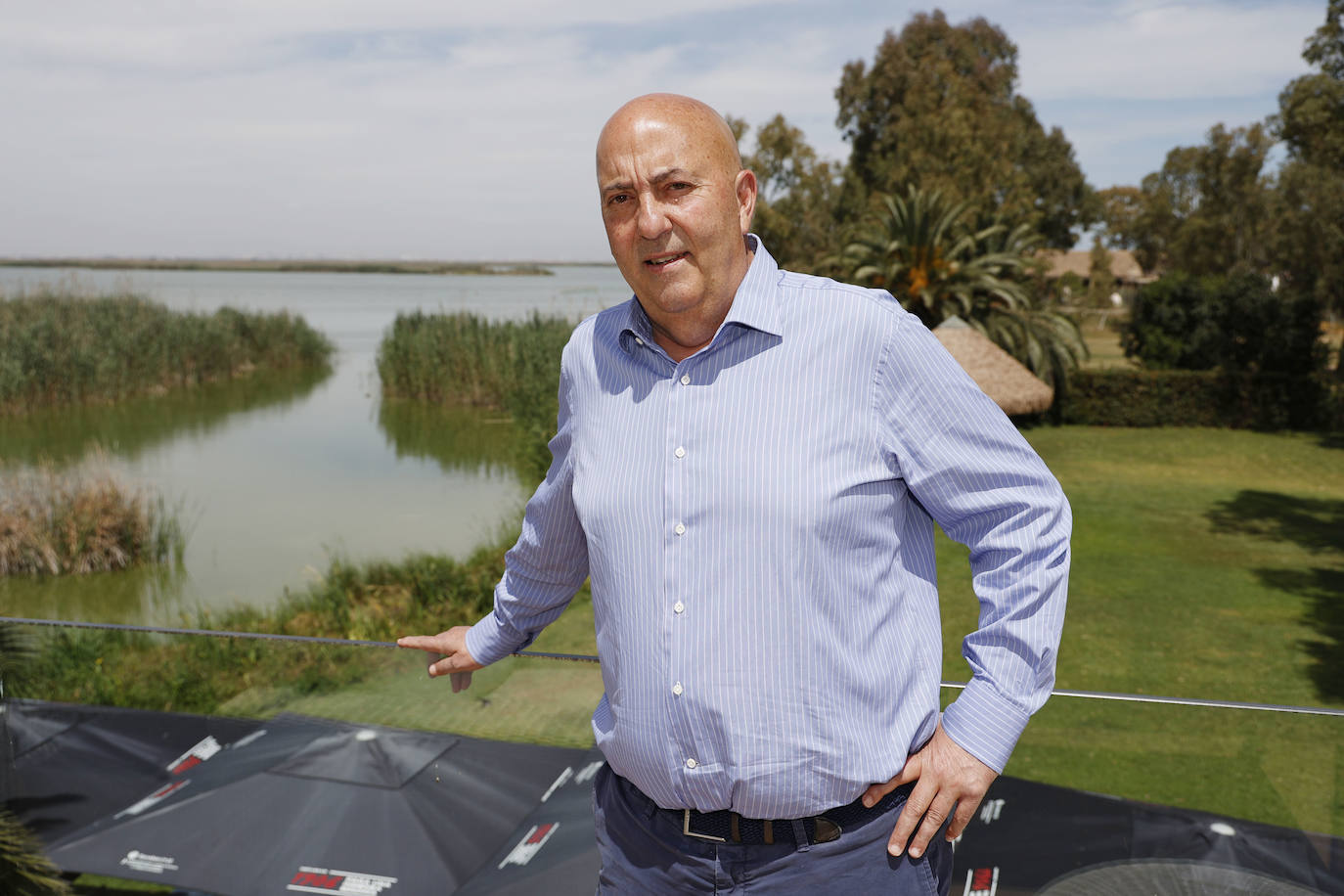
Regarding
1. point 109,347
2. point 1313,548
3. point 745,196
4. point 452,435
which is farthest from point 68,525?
point 1313,548

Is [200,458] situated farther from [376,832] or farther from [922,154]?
[922,154]

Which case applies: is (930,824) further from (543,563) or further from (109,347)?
(109,347)

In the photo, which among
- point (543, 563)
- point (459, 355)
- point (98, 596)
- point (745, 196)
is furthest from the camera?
point (459, 355)

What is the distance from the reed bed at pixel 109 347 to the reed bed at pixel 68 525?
8967 mm

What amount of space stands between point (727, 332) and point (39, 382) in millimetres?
19802

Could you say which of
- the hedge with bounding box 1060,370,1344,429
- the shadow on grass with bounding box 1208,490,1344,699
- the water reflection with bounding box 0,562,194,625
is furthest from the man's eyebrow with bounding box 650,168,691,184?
the hedge with bounding box 1060,370,1344,429

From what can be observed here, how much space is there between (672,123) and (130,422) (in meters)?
19.0

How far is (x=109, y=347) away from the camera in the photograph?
19219mm

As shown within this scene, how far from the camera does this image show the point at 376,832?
2455 mm

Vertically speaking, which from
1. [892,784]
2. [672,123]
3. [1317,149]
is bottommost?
[892,784]

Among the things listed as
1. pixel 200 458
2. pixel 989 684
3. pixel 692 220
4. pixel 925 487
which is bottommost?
pixel 200 458

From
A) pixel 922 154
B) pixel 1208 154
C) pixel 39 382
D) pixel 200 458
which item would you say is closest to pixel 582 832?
pixel 200 458

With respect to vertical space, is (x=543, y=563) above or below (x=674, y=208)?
below

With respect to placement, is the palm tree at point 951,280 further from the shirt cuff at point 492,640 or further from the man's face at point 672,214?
the man's face at point 672,214
